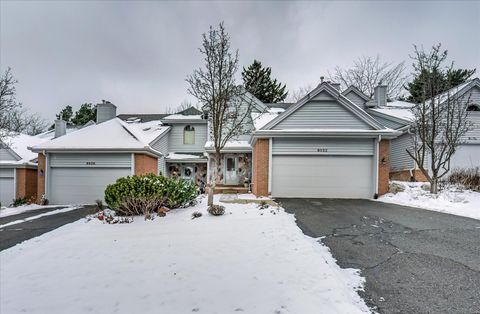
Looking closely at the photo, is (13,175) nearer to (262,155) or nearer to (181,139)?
(181,139)

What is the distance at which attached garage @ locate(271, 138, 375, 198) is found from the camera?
1059 centimetres

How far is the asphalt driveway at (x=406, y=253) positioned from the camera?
299 centimetres

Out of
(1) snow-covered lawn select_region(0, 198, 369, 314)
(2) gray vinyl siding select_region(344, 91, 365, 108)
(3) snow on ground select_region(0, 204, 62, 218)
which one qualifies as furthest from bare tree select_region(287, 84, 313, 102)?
(1) snow-covered lawn select_region(0, 198, 369, 314)

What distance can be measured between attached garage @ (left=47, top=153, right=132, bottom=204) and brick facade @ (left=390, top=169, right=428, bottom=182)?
1551 cm

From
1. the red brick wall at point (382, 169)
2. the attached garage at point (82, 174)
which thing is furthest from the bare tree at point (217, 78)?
the attached garage at point (82, 174)

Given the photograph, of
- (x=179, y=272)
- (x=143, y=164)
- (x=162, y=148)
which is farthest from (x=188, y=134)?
(x=179, y=272)

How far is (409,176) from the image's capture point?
44.3 feet

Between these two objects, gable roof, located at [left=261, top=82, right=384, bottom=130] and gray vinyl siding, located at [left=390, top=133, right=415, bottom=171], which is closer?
gable roof, located at [left=261, top=82, right=384, bottom=130]

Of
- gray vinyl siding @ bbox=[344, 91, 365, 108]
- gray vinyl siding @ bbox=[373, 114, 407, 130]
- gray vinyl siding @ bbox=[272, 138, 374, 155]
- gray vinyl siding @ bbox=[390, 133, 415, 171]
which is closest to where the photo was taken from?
gray vinyl siding @ bbox=[272, 138, 374, 155]

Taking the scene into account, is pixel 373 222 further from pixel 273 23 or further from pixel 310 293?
pixel 273 23

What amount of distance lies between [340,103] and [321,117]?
1.07m

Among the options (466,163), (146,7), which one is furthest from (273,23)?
(466,163)

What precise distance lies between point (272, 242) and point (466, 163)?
1422 cm

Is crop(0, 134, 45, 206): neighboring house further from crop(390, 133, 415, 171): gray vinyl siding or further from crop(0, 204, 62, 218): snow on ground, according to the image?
crop(390, 133, 415, 171): gray vinyl siding
